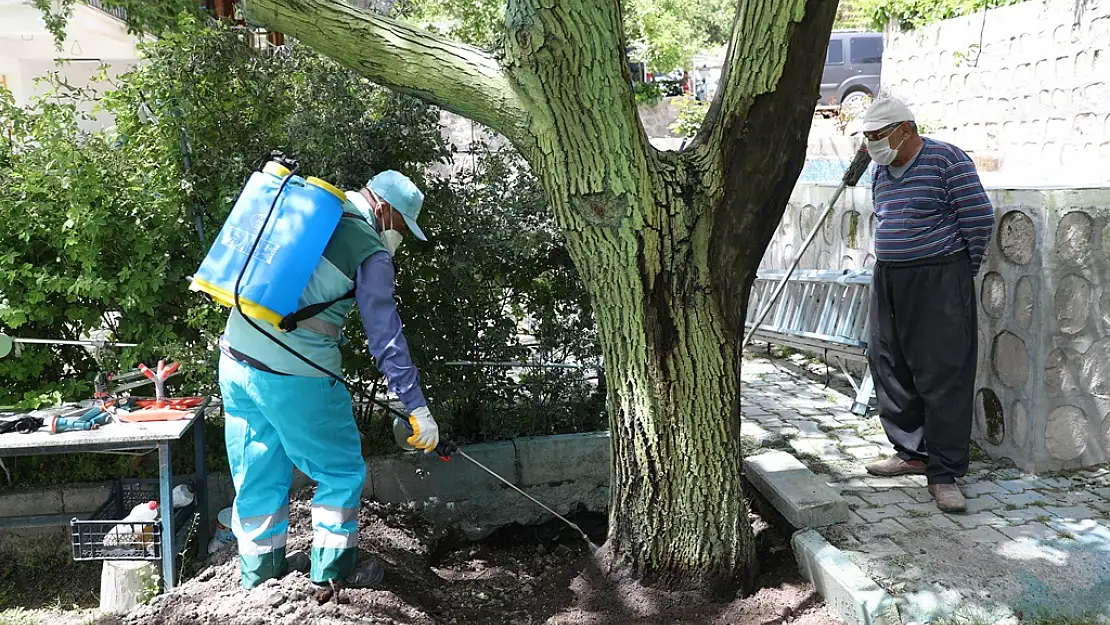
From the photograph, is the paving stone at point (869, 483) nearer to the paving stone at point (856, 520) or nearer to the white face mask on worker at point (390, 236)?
the paving stone at point (856, 520)

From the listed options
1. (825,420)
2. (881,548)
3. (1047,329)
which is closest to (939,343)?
(1047,329)

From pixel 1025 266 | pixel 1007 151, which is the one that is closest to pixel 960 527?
pixel 1025 266

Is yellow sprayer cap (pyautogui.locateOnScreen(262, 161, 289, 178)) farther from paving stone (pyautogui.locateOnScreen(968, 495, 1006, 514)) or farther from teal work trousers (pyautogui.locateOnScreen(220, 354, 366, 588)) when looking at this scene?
paving stone (pyautogui.locateOnScreen(968, 495, 1006, 514))

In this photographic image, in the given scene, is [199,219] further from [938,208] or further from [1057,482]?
[1057,482]

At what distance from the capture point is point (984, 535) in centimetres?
385

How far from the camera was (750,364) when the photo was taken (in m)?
7.26

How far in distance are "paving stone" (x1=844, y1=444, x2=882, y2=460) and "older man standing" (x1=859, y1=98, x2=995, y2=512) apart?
58 cm

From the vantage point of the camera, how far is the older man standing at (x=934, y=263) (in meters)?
4.15

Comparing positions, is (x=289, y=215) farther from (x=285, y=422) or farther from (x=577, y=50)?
(x=577, y=50)

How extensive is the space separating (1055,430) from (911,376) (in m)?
0.78

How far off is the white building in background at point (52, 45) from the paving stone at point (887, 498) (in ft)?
35.5

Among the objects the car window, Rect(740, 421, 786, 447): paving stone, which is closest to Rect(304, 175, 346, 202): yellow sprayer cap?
Rect(740, 421, 786, 447): paving stone

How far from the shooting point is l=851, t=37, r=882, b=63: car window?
2094cm

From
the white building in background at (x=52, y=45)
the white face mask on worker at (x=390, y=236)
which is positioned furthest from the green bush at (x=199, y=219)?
the white building in background at (x=52, y=45)
